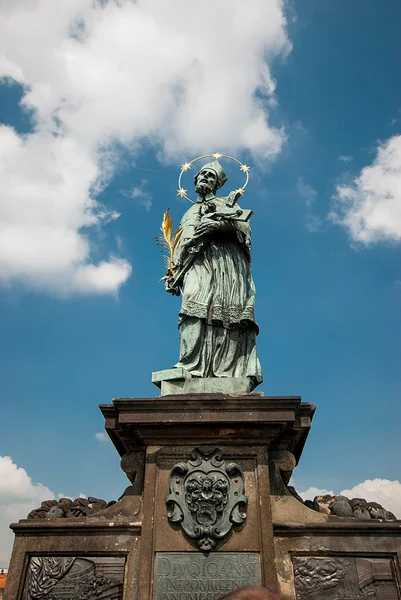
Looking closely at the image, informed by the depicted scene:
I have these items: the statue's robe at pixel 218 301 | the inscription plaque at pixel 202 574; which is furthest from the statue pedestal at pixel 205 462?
the statue's robe at pixel 218 301

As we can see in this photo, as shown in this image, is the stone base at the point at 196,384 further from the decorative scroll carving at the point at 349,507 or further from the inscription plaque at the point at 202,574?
the inscription plaque at the point at 202,574

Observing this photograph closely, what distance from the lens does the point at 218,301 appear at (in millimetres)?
7680

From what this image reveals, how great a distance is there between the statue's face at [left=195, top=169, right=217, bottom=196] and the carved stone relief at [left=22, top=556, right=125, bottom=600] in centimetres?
562

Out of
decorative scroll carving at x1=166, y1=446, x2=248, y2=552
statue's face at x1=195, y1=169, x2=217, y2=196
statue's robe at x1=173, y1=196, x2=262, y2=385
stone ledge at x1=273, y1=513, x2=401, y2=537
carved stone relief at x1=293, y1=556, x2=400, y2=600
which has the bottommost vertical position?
carved stone relief at x1=293, y1=556, x2=400, y2=600

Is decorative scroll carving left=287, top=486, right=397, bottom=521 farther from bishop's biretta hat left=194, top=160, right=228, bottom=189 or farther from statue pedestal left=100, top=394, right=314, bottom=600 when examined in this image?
bishop's biretta hat left=194, top=160, right=228, bottom=189

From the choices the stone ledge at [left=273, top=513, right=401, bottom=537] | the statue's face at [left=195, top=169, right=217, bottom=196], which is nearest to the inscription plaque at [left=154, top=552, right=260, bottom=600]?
the stone ledge at [left=273, top=513, right=401, bottom=537]

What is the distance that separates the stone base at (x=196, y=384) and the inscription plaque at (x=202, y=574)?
197 cm

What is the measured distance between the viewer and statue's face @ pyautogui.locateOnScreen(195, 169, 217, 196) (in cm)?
866

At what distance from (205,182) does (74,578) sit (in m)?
6.03

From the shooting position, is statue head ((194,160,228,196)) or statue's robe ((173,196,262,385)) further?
statue head ((194,160,228,196))

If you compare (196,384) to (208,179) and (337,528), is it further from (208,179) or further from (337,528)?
(208,179)

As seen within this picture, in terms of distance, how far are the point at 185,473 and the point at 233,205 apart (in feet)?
14.0

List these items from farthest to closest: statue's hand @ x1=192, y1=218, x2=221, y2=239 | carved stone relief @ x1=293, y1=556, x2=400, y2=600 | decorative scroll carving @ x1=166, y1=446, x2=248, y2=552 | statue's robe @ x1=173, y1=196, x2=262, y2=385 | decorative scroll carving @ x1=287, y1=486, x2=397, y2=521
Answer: statue's hand @ x1=192, y1=218, x2=221, y2=239 < statue's robe @ x1=173, y1=196, x2=262, y2=385 < decorative scroll carving @ x1=287, y1=486, x2=397, y2=521 < decorative scroll carving @ x1=166, y1=446, x2=248, y2=552 < carved stone relief @ x1=293, y1=556, x2=400, y2=600

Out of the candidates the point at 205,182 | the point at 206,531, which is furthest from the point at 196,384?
the point at 205,182
